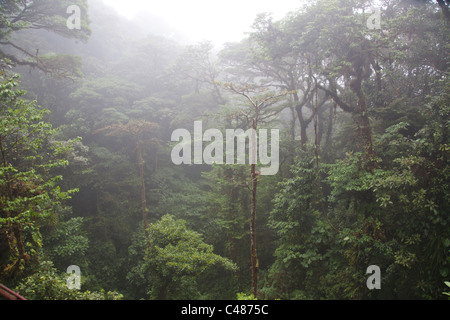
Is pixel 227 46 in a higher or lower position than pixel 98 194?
higher

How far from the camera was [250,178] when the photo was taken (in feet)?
34.3

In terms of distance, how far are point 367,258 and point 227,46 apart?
687 inches

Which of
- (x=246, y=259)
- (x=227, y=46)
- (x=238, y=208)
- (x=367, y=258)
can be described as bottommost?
(x=246, y=259)

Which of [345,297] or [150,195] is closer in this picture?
[345,297]

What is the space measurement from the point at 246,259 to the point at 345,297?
5325mm

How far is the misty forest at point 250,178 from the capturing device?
5.93m

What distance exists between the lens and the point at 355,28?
9258 millimetres

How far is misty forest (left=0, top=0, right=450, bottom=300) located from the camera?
593 centimetres
